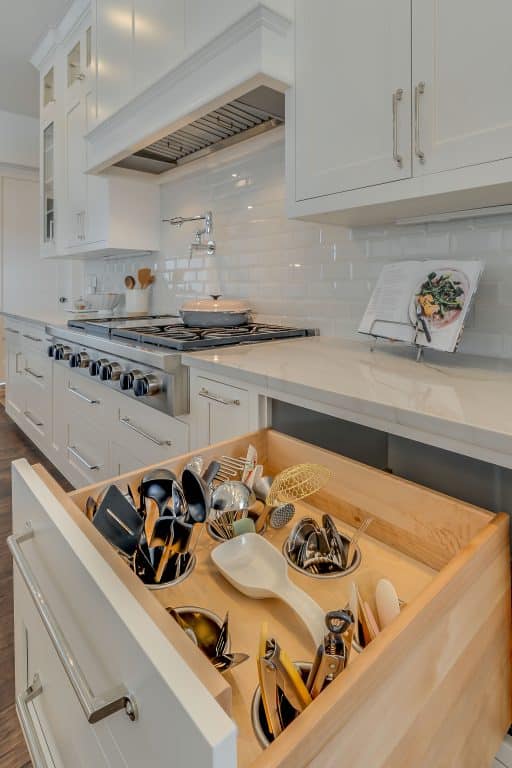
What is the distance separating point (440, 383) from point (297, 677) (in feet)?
2.54

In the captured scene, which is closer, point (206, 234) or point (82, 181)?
point (206, 234)

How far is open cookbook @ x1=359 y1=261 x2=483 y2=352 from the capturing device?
1.21 meters

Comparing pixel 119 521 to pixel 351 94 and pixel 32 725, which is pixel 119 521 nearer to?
pixel 32 725

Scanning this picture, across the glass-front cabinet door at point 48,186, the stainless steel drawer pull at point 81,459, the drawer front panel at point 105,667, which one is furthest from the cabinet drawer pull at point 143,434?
the glass-front cabinet door at point 48,186

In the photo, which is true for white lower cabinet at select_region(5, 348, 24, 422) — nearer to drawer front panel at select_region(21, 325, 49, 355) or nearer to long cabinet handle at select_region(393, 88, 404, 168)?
drawer front panel at select_region(21, 325, 49, 355)

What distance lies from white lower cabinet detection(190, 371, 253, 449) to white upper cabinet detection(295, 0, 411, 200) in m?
0.64

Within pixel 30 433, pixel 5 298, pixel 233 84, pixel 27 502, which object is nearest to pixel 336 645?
pixel 27 502

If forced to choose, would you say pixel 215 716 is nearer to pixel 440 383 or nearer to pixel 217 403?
pixel 440 383

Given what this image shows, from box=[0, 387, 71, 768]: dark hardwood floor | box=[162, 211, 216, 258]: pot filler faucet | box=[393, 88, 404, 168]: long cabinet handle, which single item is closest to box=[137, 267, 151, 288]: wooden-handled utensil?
box=[162, 211, 216, 258]: pot filler faucet

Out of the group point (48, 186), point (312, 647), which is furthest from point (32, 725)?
point (48, 186)

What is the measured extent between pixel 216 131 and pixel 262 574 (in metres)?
1.92

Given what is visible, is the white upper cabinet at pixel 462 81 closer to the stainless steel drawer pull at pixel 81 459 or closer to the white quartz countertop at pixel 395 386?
the white quartz countertop at pixel 395 386

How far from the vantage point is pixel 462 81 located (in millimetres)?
1041

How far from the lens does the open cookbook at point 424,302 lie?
1205 mm
